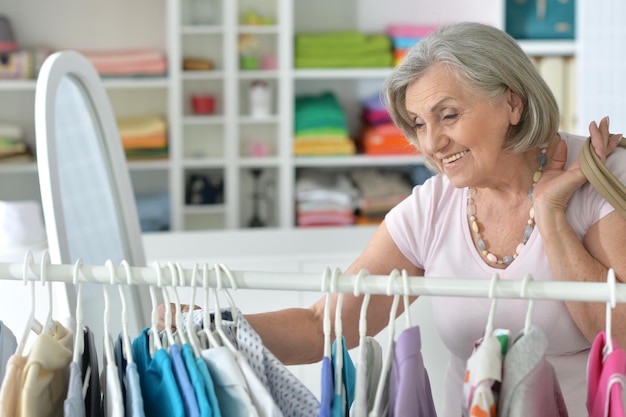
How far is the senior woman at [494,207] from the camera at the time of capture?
1361 millimetres

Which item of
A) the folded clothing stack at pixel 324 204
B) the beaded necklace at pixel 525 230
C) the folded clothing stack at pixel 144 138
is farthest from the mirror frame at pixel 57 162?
the folded clothing stack at pixel 324 204

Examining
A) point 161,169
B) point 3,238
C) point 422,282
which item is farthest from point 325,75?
point 422,282

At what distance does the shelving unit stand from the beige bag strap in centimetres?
255

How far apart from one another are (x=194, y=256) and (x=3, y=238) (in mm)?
1124

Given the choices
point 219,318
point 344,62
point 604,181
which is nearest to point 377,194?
point 344,62

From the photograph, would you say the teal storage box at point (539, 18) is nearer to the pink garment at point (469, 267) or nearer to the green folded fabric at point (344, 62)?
the green folded fabric at point (344, 62)

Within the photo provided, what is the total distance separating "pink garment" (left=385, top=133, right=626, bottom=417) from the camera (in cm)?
141

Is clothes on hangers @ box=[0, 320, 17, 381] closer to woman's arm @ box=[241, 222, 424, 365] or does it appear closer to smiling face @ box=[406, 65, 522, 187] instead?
woman's arm @ box=[241, 222, 424, 365]

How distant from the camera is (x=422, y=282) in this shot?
3.29ft

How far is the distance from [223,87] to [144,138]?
41 cm

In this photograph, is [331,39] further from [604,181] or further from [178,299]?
[178,299]

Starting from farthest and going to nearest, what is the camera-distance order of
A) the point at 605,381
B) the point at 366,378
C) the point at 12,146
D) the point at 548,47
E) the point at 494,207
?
1. the point at 548,47
2. the point at 12,146
3. the point at 494,207
4. the point at 366,378
5. the point at 605,381

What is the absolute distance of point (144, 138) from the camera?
377cm

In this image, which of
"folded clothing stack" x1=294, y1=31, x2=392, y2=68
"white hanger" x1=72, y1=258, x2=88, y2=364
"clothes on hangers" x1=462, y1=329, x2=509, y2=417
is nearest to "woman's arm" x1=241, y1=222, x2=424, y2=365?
"white hanger" x1=72, y1=258, x2=88, y2=364
